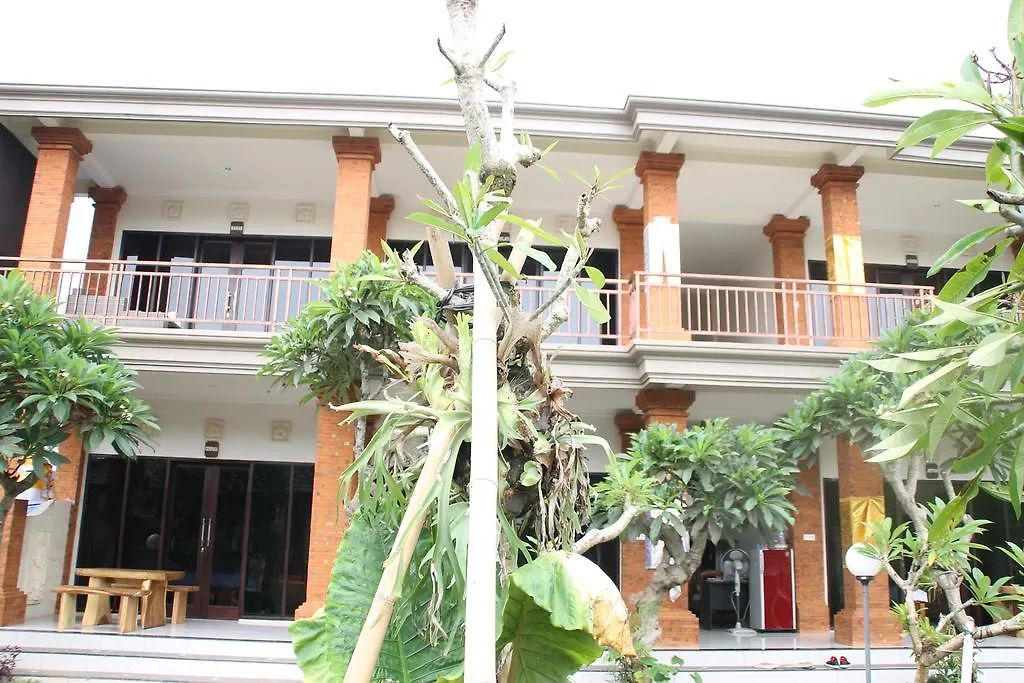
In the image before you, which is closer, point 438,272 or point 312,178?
point 438,272

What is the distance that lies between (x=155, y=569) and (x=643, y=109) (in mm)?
9554

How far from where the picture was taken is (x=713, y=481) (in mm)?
8016

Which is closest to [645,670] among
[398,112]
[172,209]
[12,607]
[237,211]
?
[398,112]

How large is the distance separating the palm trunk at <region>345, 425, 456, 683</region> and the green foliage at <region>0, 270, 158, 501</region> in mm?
6419

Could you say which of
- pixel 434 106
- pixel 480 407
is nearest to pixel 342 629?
pixel 480 407

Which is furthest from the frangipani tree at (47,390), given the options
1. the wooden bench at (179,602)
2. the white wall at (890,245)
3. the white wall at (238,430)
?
the white wall at (890,245)

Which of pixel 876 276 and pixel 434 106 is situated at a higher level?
pixel 434 106

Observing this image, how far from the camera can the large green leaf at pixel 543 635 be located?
193cm

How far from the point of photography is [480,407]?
1.76m

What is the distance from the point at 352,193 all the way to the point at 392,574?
9.80 metres

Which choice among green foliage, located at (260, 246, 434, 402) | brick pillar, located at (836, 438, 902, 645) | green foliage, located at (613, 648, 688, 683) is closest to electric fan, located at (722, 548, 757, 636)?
brick pillar, located at (836, 438, 902, 645)

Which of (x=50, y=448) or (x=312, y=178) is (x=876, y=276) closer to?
(x=312, y=178)

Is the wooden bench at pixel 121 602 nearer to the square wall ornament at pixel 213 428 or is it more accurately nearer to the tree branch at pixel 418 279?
the square wall ornament at pixel 213 428

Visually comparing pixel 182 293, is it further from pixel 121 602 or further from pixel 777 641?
pixel 777 641
